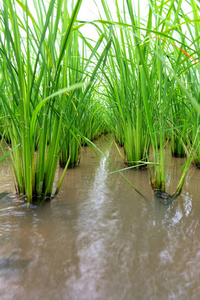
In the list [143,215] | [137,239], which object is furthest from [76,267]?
[143,215]

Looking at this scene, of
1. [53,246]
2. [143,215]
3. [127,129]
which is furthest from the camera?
[127,129]

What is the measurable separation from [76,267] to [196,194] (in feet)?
1.82

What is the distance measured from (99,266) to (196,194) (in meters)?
0.52

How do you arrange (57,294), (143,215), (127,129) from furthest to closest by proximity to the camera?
(127,129) < (143,215) < (57,294)

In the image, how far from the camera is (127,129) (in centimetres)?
120

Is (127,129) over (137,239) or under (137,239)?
over

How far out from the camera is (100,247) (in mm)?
451

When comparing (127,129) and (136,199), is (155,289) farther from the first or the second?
(127,129)

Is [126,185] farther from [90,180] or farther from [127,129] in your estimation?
[127,129]

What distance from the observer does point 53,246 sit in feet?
1.48

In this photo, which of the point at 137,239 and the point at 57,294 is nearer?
the point at 57,294

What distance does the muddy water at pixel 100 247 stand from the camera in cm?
34

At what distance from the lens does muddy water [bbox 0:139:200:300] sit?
1.12 ft

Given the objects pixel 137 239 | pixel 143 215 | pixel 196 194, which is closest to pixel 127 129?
pixel 196 194
